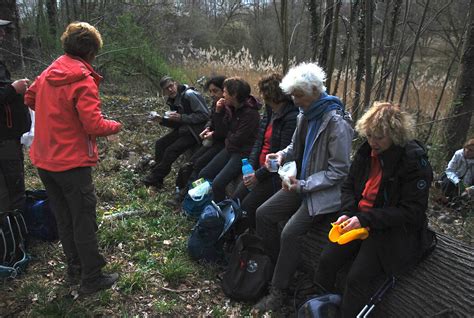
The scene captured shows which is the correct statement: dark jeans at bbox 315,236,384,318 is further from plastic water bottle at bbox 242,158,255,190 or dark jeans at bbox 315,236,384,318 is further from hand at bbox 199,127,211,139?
hand at bbox 199,127,211,139

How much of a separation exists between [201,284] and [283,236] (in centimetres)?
86

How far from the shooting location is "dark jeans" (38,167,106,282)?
2881 mm

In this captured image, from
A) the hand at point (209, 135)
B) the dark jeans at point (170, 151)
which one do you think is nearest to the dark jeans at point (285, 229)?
the hand at point (209, 135)

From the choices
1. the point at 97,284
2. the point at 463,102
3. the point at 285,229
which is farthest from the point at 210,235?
the point at 463,102

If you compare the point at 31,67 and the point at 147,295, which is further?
the point at 31,67

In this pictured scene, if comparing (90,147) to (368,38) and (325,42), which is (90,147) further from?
(325,42)

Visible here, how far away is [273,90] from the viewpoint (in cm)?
380

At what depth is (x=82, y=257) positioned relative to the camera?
3078 millimetres

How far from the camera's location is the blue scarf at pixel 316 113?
3117mm

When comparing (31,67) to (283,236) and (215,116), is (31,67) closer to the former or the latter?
(215,116)

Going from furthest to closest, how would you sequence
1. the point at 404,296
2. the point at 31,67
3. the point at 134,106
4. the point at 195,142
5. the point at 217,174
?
the point at 31,67 < the point at 134,106 < the point at 195,142 < the point at 217,174 < the point at 404,296

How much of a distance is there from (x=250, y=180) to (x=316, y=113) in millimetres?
1101

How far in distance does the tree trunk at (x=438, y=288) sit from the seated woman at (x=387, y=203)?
4.5 inches

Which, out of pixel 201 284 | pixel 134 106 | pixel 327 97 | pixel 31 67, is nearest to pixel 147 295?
pixel 201 284
